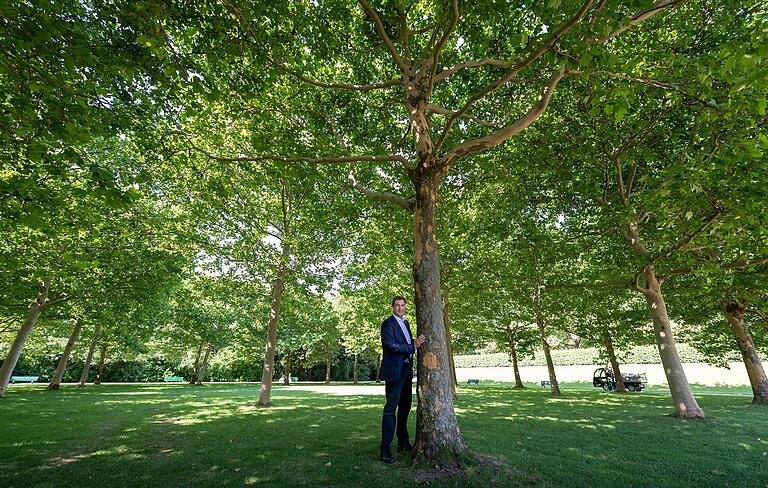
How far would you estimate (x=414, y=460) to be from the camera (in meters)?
4.89

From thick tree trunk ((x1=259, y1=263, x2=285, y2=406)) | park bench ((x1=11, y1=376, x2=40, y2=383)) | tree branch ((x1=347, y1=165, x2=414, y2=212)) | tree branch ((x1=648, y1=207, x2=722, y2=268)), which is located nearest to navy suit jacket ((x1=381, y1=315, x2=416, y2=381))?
tree branch ((x1=347, y1=165, x2=414, y2=212))

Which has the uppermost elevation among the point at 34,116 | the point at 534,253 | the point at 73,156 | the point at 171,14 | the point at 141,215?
the point at 141,215

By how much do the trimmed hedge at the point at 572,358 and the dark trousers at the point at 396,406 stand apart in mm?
30188

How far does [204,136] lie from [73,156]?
21.0 feet

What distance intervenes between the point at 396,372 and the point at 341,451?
1707mm

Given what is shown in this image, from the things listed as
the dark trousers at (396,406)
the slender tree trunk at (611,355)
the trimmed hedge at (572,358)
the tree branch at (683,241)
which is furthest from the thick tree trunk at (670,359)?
the trimmed hedge at (572,358)

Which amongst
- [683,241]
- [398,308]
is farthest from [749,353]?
[398,308]

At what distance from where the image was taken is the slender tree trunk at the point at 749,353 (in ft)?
45.6

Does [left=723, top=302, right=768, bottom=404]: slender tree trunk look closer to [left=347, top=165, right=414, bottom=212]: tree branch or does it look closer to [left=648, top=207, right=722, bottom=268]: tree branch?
[left=648, top=207, right=722, bottom=268]: tree branch

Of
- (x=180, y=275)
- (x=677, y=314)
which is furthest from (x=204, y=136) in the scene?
(x=677, y=314)

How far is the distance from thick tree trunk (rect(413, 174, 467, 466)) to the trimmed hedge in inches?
1203

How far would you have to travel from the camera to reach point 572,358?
165ft

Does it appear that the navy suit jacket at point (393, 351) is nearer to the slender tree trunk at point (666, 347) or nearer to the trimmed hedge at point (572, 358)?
the slender tree trunk at point (666, 347)

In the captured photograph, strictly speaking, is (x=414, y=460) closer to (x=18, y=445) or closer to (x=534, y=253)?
(x=18, y=445)
